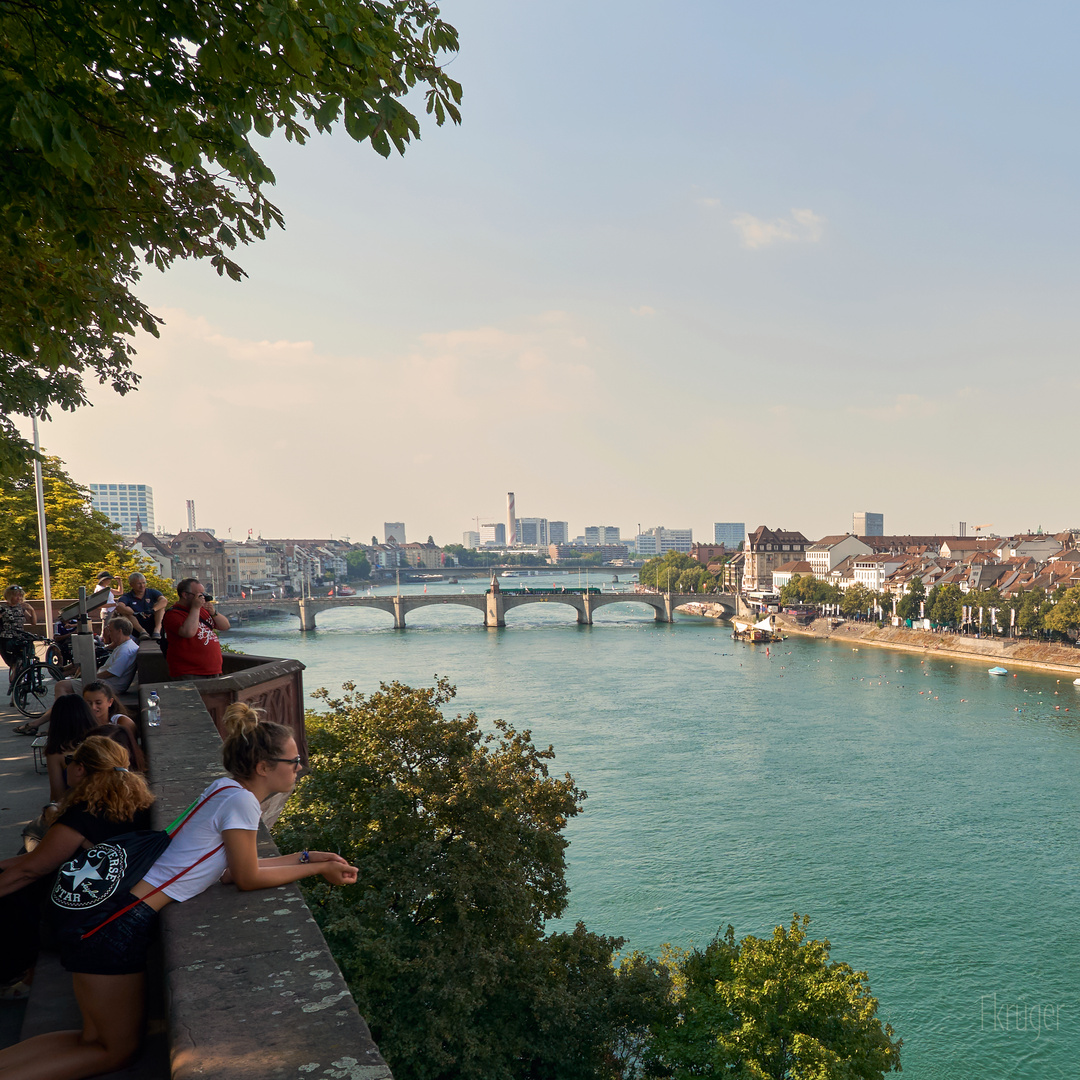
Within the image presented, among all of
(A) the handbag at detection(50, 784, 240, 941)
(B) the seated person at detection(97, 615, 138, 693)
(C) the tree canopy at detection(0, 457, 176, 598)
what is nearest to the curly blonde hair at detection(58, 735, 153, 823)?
(A) the handbag at detection(50, 784, 240, 941)

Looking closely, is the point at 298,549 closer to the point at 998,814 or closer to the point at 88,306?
the point at 998,814

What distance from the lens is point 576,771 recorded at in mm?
29516

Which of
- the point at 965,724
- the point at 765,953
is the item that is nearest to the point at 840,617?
the point at 965,724

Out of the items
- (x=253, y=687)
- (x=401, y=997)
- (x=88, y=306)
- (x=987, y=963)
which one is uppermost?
(x=88, y=306)

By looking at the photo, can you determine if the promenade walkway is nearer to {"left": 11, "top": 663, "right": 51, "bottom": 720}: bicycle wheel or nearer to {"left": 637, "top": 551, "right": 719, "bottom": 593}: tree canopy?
{"left": 11, "top": 663, "right": 51, "bottom": 720}: bicycle wheel

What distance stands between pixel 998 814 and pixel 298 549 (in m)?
138

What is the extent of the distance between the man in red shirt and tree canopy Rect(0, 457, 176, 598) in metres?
15.7

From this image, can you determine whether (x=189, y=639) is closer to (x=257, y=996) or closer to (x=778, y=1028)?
(x=257, y=996)

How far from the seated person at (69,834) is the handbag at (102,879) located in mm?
400

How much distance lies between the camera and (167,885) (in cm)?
248

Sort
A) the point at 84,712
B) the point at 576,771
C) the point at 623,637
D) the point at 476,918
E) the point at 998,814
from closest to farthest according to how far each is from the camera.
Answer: the point at 84,712
the point at 476,918
the point at 998,814
the point at 576,771
the point at 623,637

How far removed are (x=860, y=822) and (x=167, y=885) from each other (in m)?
25.7

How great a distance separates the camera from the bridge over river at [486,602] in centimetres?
7875

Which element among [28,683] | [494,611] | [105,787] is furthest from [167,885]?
[494,611]
